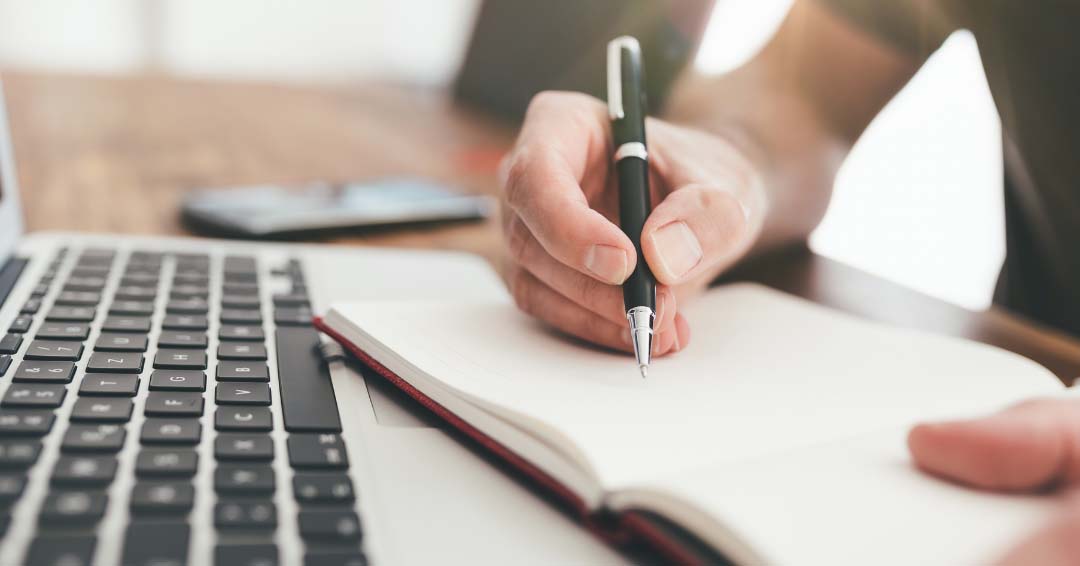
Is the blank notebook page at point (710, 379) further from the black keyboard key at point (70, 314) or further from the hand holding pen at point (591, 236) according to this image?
the black keyboard key at point (70, 314)

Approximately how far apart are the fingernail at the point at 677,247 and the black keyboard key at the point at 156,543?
0.25 metres

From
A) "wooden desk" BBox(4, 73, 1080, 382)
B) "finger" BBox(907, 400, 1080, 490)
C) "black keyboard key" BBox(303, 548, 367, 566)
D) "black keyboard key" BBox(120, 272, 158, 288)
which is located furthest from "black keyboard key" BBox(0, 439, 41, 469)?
"wooden desk" BBox(4, 73, 1080, 382)

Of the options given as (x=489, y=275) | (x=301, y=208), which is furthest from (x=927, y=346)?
(x=301, y=208)

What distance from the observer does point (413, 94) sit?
1.63 meters

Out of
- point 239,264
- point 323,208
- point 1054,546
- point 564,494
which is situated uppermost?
point 323,208

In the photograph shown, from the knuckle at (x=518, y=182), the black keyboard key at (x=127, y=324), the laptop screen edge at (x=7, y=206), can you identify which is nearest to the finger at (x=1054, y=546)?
the knuckle at (x=518, y=182)

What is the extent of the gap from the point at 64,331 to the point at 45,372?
56mm

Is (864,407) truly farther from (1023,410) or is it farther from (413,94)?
(413,94)

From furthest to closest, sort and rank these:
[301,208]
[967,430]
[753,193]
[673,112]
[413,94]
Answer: [413,94] → [673,112] → [301,208] → [753,193] → [967,430]

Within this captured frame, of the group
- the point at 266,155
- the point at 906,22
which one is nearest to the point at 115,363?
the point at 266,155

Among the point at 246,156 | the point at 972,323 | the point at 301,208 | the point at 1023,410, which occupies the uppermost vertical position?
the point at 246,156

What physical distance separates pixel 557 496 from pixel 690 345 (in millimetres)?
160

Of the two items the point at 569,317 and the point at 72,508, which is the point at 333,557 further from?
the point at 569,317

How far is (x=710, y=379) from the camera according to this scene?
15.6 inches
